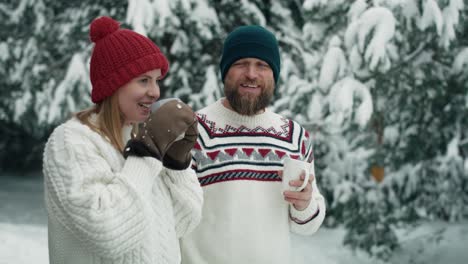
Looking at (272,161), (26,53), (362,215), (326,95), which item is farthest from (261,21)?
(272,161)

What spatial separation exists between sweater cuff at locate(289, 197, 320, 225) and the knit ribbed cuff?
909 millimetres

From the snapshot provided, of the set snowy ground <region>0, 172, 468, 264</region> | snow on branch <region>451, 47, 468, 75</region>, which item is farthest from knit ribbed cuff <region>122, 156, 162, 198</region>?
snow on branch <region>451, 47, 468, 75</region>

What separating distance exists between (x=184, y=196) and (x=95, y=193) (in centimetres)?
38

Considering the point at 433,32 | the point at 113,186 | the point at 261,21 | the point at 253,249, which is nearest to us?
the point at 113,186

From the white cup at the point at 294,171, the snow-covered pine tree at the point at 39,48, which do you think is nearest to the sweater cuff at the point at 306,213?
the white cup at the point at 294,171

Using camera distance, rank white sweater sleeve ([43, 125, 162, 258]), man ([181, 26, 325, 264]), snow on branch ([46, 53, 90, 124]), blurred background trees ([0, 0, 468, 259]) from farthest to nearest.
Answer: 1. snow on branch ([46, 53, 90, 124])
2. blurred background trees ([0, 0, 468, 259])
3. man ([181, 26, 325, 264])
4. white sweater sleeve ([43, 125, 162, 258])

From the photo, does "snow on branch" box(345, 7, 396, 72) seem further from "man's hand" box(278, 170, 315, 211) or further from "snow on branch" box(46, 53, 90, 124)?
"snow on branch" box(46, 53, 90, 124)

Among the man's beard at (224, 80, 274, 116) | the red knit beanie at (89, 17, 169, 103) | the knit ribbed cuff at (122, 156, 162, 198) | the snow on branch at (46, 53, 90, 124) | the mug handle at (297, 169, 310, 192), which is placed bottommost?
the snow on branch at (46, 53, 90, 124)

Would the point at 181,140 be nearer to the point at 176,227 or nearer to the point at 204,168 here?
the point at 176,227

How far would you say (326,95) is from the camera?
205 inches

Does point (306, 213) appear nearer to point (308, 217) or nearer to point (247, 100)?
point (308, 217)

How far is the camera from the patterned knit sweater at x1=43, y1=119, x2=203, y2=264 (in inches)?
61.7

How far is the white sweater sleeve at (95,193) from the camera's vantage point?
5.12 feet

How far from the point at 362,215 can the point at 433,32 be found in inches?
77.7
